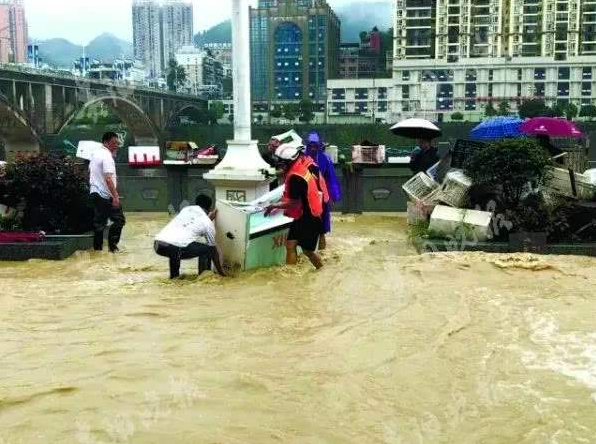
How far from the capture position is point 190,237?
20.4ft

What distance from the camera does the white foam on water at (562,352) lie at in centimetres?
395

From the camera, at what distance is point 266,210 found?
258 inches

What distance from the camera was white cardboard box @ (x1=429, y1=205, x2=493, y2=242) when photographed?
25.0 feet

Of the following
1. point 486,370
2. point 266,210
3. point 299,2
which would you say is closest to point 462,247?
point 266,210

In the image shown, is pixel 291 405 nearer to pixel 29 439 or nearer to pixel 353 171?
pixel 29 439

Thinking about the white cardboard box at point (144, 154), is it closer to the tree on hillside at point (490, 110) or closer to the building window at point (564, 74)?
the tree on hillside at point (490, 110)

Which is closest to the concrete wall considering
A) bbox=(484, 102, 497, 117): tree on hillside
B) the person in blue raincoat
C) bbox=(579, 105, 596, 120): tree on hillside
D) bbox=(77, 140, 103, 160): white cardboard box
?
bbox=(77, 140, 103, 160): white cardboard box

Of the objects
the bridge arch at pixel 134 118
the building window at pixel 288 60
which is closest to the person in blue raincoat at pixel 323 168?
the bridge arch at pixel 134 118

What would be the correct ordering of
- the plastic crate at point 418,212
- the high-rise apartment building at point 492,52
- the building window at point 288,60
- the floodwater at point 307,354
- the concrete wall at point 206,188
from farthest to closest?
the building window at point 288,60, the high-rise apartment building at point 492,52, the concrete wall at point 206,188, the plastic crate at point 418,212, the floodwater at point 307,354

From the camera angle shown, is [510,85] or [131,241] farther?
[510,85]

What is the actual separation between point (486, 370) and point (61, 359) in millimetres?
A: 2331

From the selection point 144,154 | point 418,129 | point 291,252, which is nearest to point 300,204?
point 291,252

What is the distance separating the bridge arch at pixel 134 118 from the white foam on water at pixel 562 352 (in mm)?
42435

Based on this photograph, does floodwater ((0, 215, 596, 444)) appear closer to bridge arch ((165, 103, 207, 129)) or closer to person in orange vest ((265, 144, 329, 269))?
person in orange vest ((265, 144, 329, 269))
